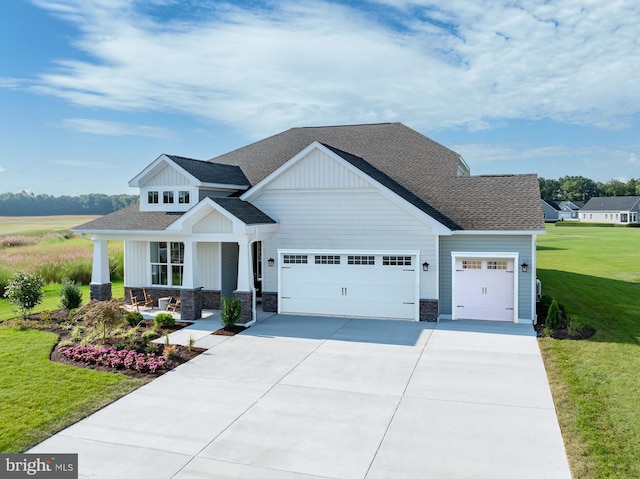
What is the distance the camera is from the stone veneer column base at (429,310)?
56.3 ft

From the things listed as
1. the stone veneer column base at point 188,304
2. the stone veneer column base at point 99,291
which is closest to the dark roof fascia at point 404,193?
the stone veneer column base at point 188,304

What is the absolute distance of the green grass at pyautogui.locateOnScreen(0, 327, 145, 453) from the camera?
347 inches

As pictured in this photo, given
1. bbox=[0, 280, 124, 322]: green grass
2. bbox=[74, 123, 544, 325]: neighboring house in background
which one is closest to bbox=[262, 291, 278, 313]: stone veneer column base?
bbox=[74, 123, 544, 325]: neighboring house in background

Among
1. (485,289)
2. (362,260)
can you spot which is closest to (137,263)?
(362,260)

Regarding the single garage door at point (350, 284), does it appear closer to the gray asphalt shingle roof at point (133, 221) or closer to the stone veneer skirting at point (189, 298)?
the stone veneer skirting at point (189, 298)

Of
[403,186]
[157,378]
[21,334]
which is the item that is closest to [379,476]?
[157,378]

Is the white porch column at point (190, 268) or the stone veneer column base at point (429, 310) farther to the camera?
the white porch column at point (190, 268)

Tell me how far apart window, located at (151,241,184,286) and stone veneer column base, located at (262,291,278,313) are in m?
3.53

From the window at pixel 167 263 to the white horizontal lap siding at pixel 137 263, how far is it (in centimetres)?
29

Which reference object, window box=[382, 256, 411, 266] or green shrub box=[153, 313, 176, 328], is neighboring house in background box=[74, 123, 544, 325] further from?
green shrub box=[153, 313, 176, 328]

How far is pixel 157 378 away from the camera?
11.6 metres

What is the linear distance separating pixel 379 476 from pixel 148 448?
3708 millimetres

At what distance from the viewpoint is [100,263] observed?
19.5 m

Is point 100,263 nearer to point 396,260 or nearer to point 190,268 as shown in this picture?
point 190,268
